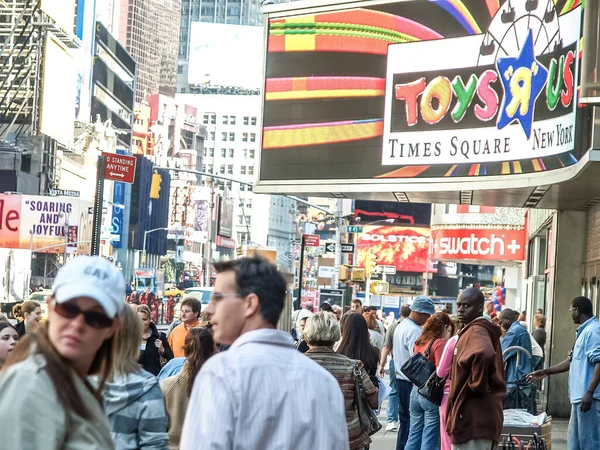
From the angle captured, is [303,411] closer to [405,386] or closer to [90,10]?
[405,386]

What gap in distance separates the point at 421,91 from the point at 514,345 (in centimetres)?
688

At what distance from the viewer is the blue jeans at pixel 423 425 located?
1204cm

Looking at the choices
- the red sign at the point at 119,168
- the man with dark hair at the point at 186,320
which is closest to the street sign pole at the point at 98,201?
the red sign at the point at 119,168

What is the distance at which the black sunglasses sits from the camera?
10.8 ft

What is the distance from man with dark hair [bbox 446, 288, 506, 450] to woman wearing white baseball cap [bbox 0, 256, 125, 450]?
5.59 metres

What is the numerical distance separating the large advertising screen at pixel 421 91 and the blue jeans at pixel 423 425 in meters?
4.65

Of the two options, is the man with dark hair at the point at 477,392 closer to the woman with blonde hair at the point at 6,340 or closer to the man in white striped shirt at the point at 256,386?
the woman with blonde hair at the point at 6,340

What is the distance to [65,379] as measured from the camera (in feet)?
10.5

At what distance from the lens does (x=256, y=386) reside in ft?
12.4

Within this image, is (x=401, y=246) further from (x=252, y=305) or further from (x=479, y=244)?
(x=252, y=305)

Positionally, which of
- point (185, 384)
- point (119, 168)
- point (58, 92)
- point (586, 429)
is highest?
point (58, 92)

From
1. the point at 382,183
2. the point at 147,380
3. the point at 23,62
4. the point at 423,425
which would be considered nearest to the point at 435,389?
the point at 423,425

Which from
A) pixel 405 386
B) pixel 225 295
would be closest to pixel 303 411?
pixel 225 295

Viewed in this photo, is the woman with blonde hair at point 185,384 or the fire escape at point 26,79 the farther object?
the fire escape at point 26,79
